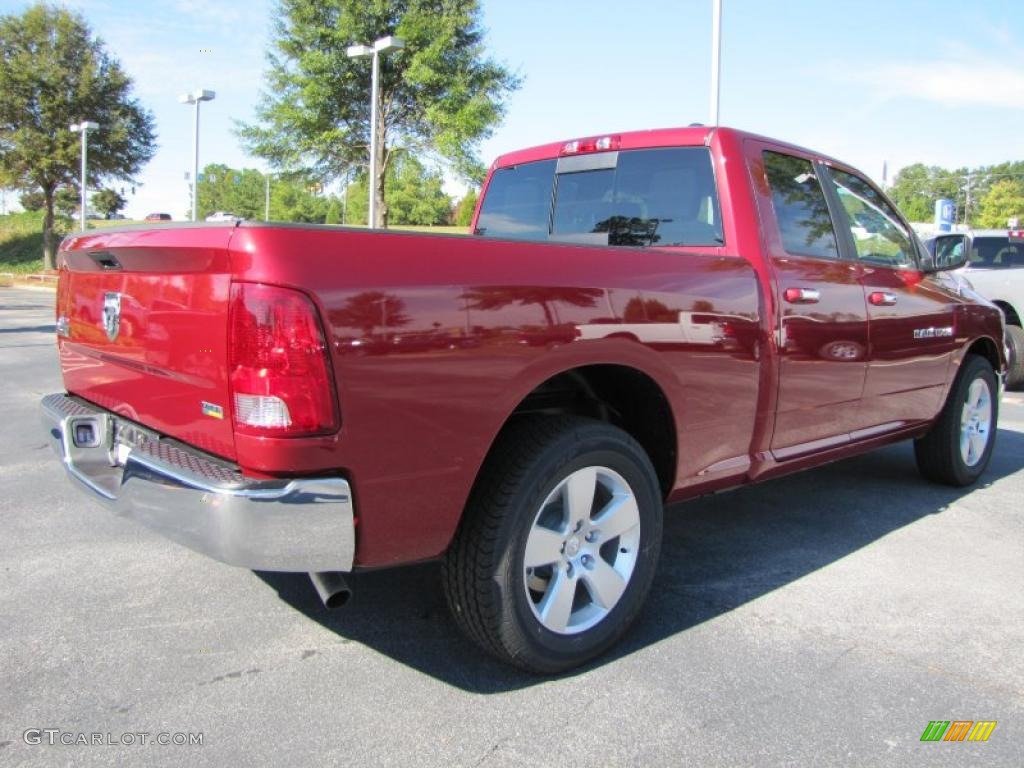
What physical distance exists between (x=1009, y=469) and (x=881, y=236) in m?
2.52

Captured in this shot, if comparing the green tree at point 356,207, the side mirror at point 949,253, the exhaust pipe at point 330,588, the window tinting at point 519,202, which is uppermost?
the green tree at point 356,207

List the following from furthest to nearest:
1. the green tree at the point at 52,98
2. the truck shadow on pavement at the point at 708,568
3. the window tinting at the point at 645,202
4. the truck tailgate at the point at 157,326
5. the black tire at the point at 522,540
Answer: the green tree at the point at 52,98, the window tinting at the point at 645,202, the truck shadow on pavement at the point at 708,568, the black tire at the point at 522,540, the truck tailgate at the point at 157,326

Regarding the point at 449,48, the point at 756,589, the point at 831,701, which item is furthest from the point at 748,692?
the point at 449,48

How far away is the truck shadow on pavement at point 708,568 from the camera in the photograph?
9.45ft

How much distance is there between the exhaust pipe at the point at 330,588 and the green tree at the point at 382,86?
21.2m

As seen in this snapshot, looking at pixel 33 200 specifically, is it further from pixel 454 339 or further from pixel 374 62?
pixel 454 339

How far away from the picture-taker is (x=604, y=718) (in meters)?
2.44

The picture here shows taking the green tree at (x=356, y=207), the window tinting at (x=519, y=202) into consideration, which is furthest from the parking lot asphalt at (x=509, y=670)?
the green tree at (x=356, y=207)

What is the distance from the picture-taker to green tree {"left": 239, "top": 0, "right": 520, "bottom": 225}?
73.6ft

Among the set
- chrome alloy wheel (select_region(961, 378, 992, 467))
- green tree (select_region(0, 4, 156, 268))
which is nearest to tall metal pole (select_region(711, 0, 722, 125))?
chrome alloy wheel (select_region(961, 378, 992, 467))

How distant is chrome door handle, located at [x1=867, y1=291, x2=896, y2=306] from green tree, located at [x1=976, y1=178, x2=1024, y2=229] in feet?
281

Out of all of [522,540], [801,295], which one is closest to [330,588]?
[522,540]

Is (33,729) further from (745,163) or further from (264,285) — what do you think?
(745,163)

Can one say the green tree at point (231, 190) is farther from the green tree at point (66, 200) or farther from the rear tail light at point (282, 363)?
the rear tail light at point (282, 363)
